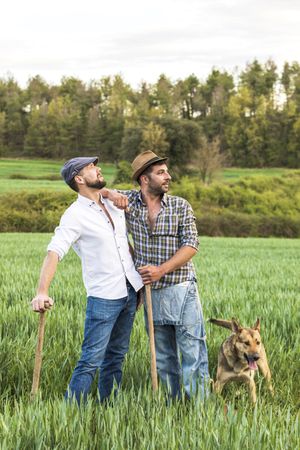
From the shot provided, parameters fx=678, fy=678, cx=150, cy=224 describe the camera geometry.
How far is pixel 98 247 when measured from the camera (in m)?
4.61

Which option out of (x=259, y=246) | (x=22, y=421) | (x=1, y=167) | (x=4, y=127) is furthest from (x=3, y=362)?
(x=4, y=127)

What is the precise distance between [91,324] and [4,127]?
241 ft

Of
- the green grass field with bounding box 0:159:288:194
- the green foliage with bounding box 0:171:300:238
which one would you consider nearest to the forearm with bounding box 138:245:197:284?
the green foliage with bounding box 0:171:300:238

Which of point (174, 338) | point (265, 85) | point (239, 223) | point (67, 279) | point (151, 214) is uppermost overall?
point (265, 85)

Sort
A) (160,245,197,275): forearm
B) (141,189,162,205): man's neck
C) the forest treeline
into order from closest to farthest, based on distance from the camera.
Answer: (160,245,197,275): forearm → (141,189,162,205): man's neck → the forest treeline

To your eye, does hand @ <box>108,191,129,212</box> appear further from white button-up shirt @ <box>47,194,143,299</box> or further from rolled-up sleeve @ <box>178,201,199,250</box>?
rolled-up sleeve @ <box>178,201,199,250</box>

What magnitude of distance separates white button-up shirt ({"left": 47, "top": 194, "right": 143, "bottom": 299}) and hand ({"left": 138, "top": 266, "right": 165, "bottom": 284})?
0.44 ft

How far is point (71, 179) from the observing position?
15.4 feet

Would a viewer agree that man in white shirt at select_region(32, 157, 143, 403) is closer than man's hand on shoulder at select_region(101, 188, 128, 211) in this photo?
Yes

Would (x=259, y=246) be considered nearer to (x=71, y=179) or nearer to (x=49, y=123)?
(x=71, y=179)

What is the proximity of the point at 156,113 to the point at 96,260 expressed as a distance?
67.3 metres

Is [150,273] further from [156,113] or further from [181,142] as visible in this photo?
[156,113]

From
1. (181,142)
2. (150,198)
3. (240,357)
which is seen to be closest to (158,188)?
(150,198)

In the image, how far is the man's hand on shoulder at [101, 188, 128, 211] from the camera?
15.4 ft
